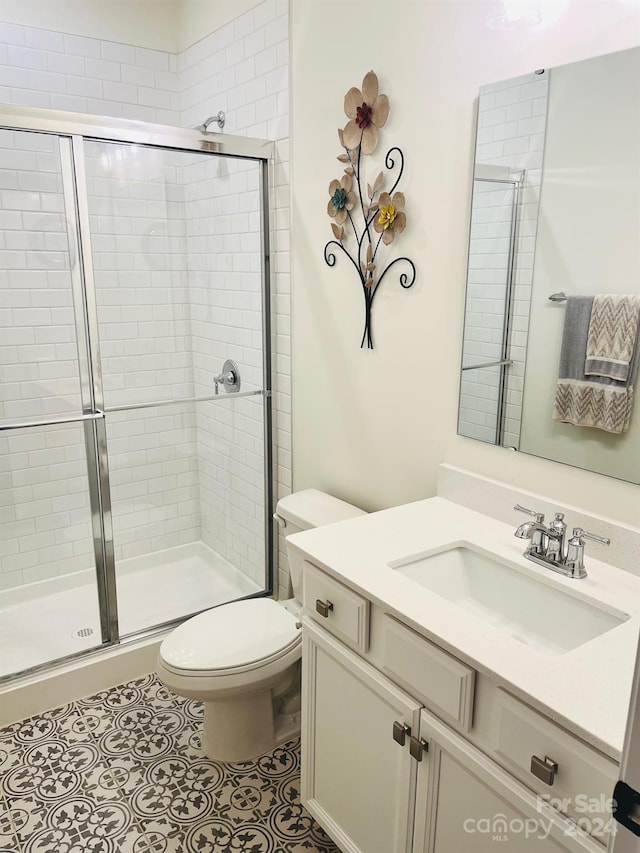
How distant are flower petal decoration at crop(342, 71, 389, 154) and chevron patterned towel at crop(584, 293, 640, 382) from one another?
37.8 inches

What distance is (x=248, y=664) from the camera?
196 cm

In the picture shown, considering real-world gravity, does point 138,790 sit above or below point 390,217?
below

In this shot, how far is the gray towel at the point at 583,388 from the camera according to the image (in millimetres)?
1434

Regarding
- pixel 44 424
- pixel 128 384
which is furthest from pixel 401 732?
pixel 128 384

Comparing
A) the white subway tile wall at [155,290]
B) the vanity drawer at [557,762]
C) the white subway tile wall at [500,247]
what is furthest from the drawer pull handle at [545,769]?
the white subway tile wall at [155,290]

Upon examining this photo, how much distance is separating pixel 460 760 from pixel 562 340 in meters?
0.97

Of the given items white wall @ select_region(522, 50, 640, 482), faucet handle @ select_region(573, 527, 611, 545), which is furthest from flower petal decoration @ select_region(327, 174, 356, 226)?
faucet handle @ select_region(573, 527, 611, 545)

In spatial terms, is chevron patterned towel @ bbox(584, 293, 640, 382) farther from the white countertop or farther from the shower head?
the shower head

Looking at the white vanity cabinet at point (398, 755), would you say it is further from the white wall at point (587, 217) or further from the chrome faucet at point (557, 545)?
the white wall at point (587, 217)

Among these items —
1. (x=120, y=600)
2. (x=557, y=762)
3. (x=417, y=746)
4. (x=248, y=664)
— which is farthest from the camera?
(x=120, y=600)

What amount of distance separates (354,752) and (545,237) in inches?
52.6

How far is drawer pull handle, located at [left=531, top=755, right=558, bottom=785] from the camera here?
1019mm

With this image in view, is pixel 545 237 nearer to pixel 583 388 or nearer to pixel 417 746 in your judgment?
pixel 583 388

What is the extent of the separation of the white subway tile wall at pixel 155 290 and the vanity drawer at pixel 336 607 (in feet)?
3.95
